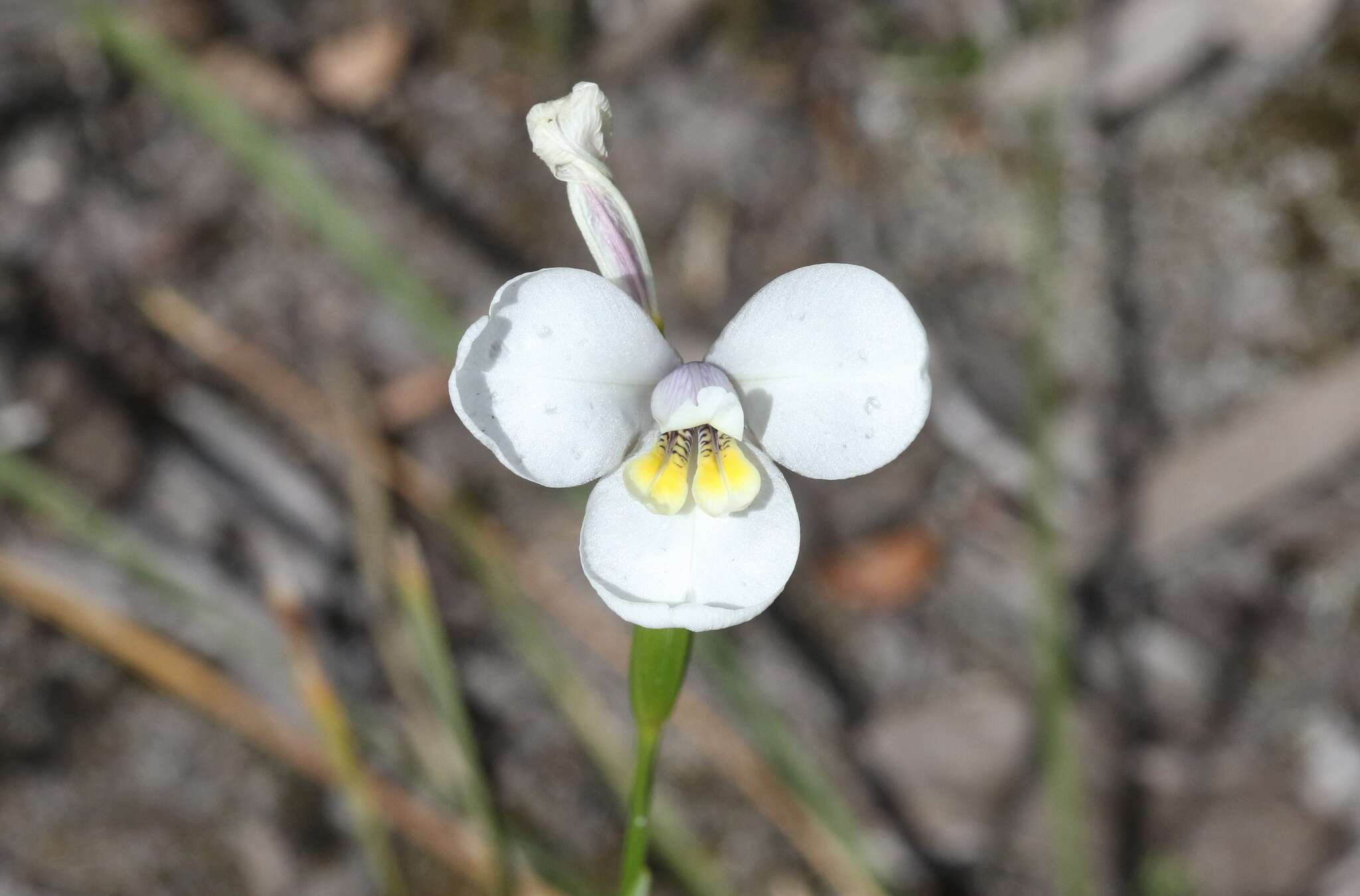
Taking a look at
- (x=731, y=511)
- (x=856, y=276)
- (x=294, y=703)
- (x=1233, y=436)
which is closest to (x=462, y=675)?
(x=294, y=703)

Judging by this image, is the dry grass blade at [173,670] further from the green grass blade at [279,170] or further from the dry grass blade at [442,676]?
the green grass blade at [279,170]

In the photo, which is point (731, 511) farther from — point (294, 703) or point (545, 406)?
point (294, 703)

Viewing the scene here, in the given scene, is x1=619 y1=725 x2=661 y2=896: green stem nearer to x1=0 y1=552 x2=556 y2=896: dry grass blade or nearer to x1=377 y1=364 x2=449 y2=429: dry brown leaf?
x1=0 y1=552 x2=556 y2=896: dry grass blade

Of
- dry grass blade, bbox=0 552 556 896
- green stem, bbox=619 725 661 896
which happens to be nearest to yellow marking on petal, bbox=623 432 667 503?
green stem, bbox=619 725 661 896

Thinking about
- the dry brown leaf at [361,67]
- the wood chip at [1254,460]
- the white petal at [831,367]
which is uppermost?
the dry brown leaf at [361,67]

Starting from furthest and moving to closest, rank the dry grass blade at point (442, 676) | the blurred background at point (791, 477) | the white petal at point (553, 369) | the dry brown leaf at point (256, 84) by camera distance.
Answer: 1. the dry brown leaf at point (256, 84)
2. the blurred background at point (791, 477)
3. the dry grass blade at point (442, 676)
4. the white petal at point (553, 369)

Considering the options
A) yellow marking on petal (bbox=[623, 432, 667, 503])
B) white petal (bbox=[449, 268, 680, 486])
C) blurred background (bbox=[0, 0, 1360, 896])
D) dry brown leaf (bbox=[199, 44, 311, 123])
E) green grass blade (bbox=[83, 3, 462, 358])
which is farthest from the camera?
dry brown leaf (bbox=[199, 44, 311, 123])

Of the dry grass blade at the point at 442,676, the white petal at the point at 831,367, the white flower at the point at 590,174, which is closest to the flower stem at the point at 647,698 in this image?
the white petal at the point at 831,367

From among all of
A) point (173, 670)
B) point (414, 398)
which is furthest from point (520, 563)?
point (173, 670)
